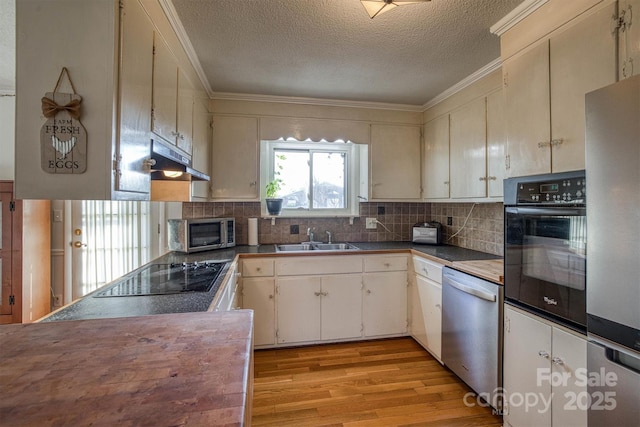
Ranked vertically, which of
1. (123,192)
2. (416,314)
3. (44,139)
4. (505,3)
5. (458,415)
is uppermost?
(505,3)

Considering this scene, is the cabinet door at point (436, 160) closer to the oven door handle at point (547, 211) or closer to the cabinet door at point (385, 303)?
the cabinet door at point (385, 303)

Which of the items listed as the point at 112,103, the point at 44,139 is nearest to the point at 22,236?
the point at 44,139

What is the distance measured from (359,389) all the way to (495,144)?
2036 mm

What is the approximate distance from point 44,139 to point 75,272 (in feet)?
8.97

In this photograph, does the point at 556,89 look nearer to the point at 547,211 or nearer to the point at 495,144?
the point at 547,211

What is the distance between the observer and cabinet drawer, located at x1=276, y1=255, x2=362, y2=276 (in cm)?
261

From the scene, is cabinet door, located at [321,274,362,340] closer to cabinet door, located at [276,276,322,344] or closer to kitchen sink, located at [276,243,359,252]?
cabinet door, located at [276,276,322,344]

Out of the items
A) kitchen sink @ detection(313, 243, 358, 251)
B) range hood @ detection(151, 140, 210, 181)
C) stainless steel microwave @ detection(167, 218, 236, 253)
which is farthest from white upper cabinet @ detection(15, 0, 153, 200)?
kitchen sink @ detection(313, 243, 358, 251)

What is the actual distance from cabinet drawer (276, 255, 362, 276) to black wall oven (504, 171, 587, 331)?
129 cm

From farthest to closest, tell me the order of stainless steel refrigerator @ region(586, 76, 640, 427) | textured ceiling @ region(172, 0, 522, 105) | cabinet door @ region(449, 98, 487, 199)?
1. cabinet door @ region(449, 98, 487, 199)
2. textured ceiling @ region(172, 0, 522, 105)
3. stainless steel refrigerator @ region(586, 76, 640, 427)

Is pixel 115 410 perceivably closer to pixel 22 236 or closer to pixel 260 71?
pixel 260 71

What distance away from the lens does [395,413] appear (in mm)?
1844

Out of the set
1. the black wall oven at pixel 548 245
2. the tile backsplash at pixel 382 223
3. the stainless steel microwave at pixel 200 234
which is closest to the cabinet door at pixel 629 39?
the black wall oven at pixel 548 245

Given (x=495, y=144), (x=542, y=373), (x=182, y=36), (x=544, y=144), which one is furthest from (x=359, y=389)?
(x=182, y=36)
